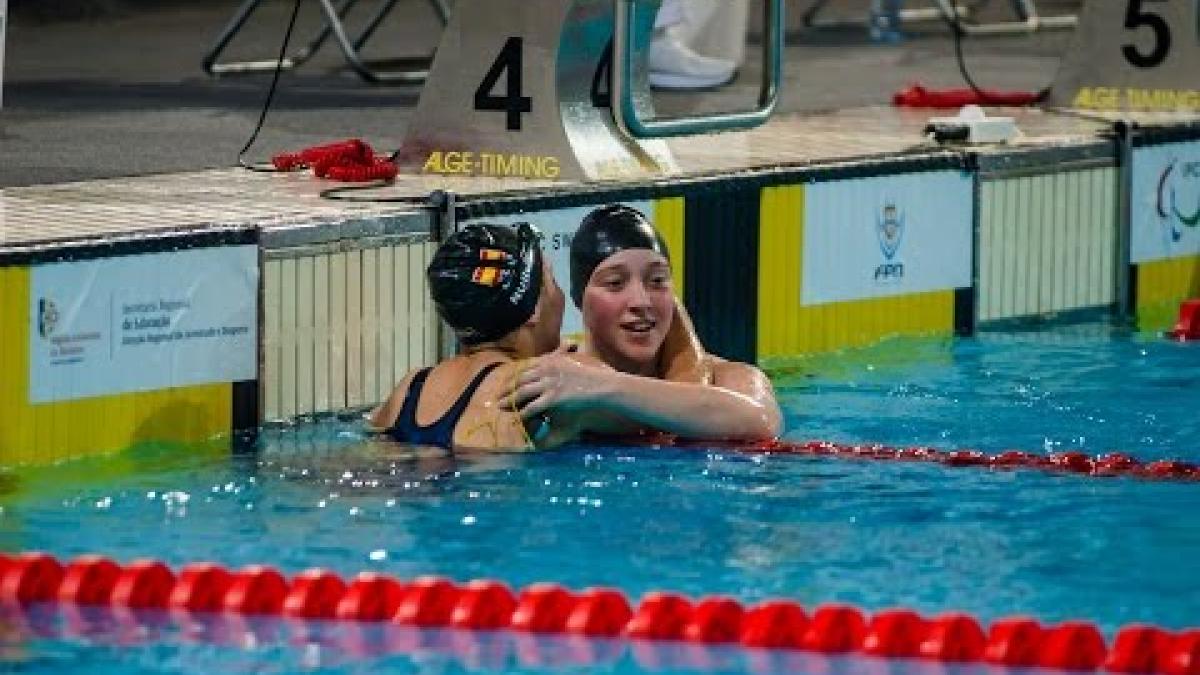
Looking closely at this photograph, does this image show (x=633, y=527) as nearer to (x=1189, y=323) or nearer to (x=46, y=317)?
(x=46, y=317)

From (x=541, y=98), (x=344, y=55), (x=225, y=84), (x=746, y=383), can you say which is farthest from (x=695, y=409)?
(x=344, y=55)

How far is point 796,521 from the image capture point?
244 inches

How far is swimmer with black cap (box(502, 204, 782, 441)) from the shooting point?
6.73m

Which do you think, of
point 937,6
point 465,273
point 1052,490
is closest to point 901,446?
point 1052,490

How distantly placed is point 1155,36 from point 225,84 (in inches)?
144

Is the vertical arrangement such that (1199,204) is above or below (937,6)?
below

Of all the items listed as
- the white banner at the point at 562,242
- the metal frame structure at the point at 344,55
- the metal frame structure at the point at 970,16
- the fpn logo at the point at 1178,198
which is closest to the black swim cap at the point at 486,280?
the white banner at the point at 562,242

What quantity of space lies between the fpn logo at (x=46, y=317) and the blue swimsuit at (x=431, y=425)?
814mm

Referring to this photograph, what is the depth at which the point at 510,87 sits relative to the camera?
8586 mm

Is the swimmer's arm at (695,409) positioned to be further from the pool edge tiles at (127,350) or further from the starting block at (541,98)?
the starting block at (541,98)

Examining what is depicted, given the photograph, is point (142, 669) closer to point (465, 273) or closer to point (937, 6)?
point (465, 273)

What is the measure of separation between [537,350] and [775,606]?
1952 mm

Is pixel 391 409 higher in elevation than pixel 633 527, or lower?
higher

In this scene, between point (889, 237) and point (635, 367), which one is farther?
point (889, 237)
